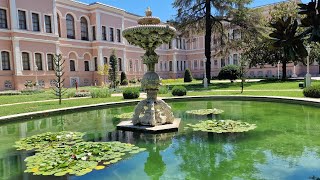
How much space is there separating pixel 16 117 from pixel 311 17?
11.3 meters

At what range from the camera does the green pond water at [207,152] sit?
16.4 ft

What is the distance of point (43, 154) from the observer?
6145 millimetres

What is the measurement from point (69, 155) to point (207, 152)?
2.97 m

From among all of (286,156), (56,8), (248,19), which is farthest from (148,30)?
(56,8)

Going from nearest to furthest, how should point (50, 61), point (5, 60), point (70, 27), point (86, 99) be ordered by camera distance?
point (86, 99)
point (5, 60)
point (50, 61)
point (70, 27)

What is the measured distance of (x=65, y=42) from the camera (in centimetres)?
3541

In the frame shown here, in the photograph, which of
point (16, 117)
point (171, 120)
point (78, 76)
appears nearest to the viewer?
point (171, 120)

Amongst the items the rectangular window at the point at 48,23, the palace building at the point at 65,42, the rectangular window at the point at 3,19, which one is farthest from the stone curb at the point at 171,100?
the rectangular window at the point at 48,23

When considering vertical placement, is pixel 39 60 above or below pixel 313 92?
above

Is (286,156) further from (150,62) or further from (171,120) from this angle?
(150,62)

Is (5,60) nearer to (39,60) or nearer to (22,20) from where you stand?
(39,60)

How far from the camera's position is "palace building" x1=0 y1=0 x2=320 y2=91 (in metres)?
28.3

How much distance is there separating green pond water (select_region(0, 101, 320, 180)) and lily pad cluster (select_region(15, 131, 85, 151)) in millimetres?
269

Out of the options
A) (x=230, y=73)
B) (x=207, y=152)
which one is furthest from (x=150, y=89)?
(x=230, y=73)
